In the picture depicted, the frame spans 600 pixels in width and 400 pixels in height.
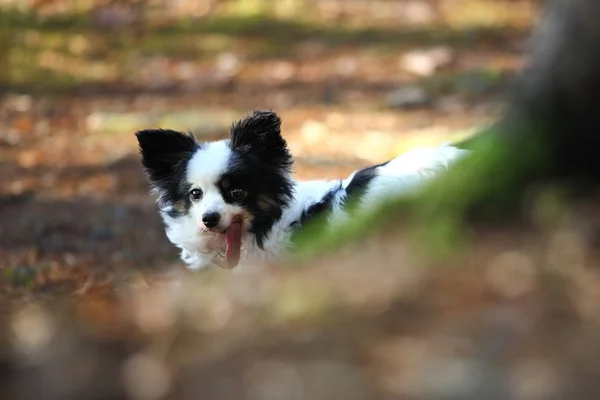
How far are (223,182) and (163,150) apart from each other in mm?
632

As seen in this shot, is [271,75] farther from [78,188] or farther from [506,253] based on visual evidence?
[506,253]

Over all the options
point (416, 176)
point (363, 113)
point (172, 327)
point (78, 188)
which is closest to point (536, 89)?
point (416, 176)

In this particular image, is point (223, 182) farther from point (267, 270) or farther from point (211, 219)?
point (267, 270)

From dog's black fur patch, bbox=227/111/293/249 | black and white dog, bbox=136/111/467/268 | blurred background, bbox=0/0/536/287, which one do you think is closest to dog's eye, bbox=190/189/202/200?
black and white dog, bbox=136/111/467/268

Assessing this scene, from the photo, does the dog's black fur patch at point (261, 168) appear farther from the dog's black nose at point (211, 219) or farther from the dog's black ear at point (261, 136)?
the dog's black nose at point (211, 219)

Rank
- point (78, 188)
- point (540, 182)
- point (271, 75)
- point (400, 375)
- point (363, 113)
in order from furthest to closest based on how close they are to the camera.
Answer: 1. point (271, 75)
2. point (363, 113)
3. point (78, 188)
4. point (540, 182)
5. point (400, 375)

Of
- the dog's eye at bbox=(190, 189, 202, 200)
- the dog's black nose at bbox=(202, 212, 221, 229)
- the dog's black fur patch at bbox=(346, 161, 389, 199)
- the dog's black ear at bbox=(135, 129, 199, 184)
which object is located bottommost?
the dog's black nose at bbox=(202, 212, 221, 229)

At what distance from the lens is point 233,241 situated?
19.6 feet

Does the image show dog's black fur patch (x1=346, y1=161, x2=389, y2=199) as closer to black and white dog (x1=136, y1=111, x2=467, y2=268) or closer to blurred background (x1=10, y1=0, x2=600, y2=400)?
black and white dog (x1=136, y1=111, x2=467, y2=268)

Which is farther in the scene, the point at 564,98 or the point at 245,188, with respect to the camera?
the point at 245,188

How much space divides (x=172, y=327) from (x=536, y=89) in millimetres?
2108

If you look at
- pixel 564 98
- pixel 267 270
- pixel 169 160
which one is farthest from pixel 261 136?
pixel 564 98

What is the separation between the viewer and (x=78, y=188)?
9.64m

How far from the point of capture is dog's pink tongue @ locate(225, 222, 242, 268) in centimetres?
594
